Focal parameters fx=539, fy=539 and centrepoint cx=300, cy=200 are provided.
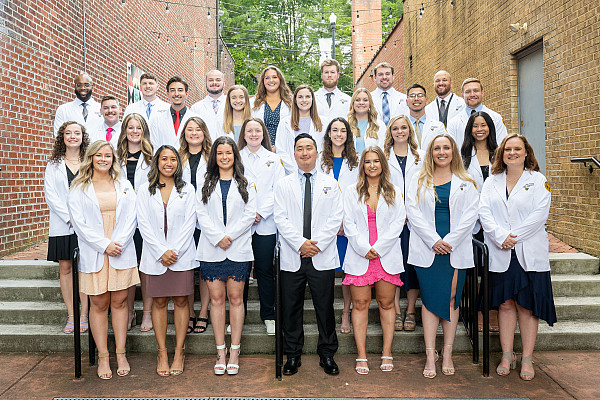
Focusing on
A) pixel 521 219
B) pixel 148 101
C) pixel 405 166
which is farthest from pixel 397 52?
pixel 521 219

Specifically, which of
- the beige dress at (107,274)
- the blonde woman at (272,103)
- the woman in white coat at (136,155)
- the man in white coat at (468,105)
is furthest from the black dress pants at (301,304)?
the man in white coat at (468,105)

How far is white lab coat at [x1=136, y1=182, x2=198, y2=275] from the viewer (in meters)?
4.78

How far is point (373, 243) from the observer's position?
16.0 feet

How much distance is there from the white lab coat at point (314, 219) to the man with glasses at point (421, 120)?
5.56 feet

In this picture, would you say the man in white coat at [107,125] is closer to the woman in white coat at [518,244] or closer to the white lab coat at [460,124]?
the white lab coat at [460,124]

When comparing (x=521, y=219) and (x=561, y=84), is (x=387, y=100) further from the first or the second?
(x=521, y=219)

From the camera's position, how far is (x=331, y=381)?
4.69 m

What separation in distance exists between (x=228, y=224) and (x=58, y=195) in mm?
1907

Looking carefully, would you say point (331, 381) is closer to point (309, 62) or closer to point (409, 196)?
point (409, 196)

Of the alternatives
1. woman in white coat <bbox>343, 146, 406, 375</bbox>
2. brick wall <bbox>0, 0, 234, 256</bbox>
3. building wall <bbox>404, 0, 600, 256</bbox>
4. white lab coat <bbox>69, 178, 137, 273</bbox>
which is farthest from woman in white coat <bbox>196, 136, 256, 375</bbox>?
building wall <bbox>404, 0, 600, 256</bbox>

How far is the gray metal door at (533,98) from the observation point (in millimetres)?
7863

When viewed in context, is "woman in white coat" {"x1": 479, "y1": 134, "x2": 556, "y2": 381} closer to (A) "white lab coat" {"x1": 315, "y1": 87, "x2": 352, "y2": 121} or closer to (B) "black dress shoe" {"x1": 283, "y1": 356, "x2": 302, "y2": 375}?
(B) "black dress shoe" {"x1": 283, "y1": 356, "x2": 302, "y2": 375}

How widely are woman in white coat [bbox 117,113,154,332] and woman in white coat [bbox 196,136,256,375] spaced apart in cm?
93

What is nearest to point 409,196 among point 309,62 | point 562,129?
point 562,129
